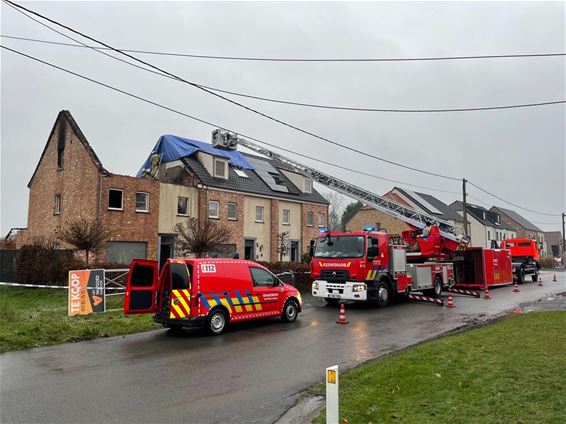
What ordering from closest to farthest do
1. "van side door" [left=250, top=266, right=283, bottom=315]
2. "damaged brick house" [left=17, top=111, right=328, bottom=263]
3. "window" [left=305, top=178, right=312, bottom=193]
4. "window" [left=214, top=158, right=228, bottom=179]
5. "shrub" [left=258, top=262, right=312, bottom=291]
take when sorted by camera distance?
"van side door" [left=250, top=266, right=283, bottom=315] < "shrub" [left=258, top=262, right=312, bottom=291] < "damaged brick house" [left=17, top=111, right=328, bottom=263] < "window" [left=214, top=158, right=228, bottom=179] < "window" [left=305, top=178, right=312, bottom=193]

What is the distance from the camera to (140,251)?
2428cm

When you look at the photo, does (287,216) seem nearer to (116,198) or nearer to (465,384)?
(116,198)

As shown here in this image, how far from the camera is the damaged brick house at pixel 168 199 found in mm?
23688

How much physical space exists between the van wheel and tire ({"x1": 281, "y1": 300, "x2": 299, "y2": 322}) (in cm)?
215

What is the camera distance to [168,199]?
1023 inches

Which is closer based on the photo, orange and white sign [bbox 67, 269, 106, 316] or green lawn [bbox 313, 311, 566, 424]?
green lawn [bbox 313, 311, 566, 424]

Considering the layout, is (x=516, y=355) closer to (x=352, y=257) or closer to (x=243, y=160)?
(x=352, y=257)

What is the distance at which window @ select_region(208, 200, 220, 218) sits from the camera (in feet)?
91.3

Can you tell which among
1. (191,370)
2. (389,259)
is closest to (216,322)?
(191,370)

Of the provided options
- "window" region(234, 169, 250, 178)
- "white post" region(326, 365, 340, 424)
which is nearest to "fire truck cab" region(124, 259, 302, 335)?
"white post" region(326, 365, 340, 424)

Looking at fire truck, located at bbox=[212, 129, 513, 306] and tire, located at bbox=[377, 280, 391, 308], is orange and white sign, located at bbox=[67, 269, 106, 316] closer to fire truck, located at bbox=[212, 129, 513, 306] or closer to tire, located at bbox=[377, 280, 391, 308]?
fire truck, located at bbox=[212, 129, 513, 306]

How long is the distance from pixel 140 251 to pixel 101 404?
63.7 ft

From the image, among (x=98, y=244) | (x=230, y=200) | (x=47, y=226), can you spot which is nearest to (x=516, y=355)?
(x=98, y=244)

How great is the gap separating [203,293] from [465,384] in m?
6.22
